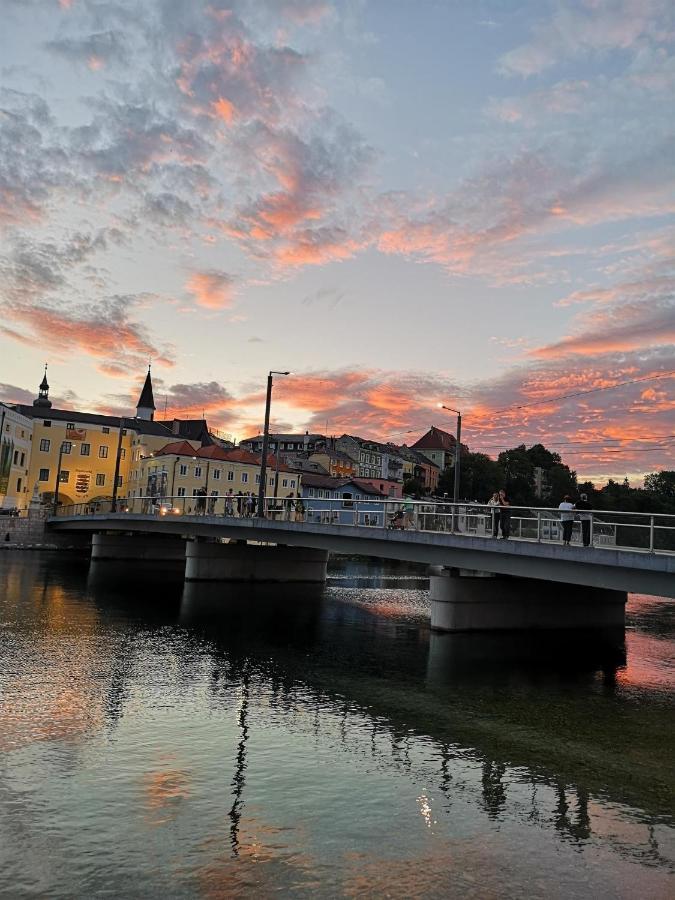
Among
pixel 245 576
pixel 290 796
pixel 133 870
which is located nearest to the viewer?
pixel 133 870

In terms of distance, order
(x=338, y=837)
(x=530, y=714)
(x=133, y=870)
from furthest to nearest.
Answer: (x=530, y=714) → (x=338, y=837) → (x=133, y=870)

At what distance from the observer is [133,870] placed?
845 cm

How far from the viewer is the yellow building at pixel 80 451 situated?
10706cm

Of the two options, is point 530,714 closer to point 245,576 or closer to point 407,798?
point 407,798

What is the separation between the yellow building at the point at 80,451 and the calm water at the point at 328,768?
281ft

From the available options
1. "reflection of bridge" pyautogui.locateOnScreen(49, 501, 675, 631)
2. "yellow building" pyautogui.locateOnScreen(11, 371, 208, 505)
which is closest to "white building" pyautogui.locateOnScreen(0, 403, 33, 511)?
"yellow building" pyautogui.locateOnScreen(11, 371, 208, 505)

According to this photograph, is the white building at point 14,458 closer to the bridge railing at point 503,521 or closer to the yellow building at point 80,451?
the yellow building at point 80,451

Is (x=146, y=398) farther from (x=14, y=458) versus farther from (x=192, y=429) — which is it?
(x=14, y=458)

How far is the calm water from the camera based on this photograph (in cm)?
872

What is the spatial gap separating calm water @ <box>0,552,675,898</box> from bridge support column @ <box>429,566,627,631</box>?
2.66m

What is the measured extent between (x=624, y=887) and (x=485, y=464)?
5518 inches

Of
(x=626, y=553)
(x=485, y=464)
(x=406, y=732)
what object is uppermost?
(x=485, y=464)

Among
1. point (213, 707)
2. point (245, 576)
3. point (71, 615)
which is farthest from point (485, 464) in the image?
point (213, 707)

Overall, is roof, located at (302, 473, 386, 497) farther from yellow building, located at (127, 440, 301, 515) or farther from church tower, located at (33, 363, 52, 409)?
church tower, located at (33, 363, 52, 409)
